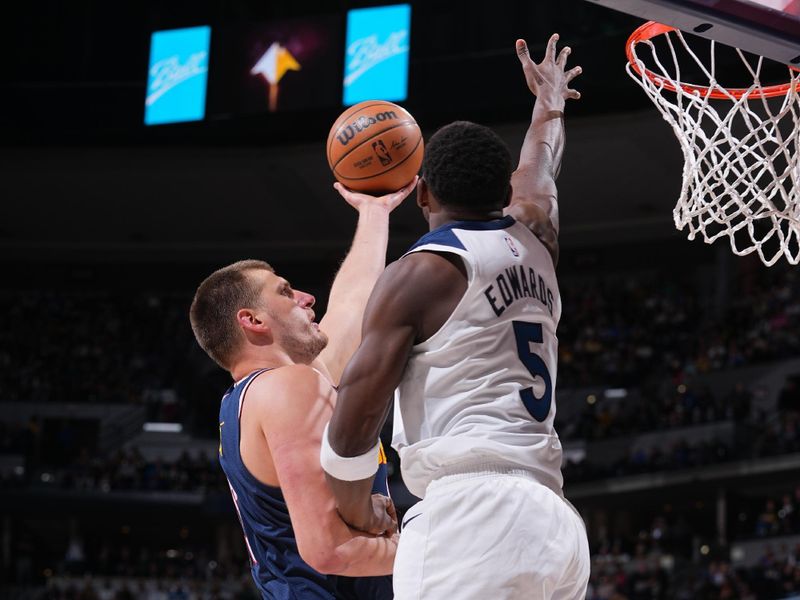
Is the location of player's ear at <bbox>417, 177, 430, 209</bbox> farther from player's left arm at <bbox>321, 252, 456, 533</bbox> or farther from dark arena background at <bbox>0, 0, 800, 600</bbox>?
dark arena background at <bbox>0, 0, 800, 600</bbox>

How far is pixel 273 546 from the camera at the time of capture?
110 inches

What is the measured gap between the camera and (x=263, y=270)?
122 inches

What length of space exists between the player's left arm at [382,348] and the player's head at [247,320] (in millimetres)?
644

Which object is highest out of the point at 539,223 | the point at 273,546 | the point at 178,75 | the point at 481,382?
the point at 539,223

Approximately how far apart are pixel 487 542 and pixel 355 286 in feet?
4.25

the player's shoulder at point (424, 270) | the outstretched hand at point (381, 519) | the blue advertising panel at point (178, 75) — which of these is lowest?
the blue advertising panel at point (178, 75)

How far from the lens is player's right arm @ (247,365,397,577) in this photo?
257cm

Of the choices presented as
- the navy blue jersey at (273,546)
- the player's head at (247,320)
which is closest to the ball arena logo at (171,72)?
the player's head at (247,320)

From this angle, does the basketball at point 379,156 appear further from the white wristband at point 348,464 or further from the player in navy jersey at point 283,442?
the white wristband at point 348,464

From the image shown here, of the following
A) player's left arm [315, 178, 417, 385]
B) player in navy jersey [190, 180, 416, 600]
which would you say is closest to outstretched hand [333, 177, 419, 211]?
player's left arm [315, 178, 417, 385]

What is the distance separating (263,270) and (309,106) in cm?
1358

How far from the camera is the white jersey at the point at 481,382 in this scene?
93.1 inches

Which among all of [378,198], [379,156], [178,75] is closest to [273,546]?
[378,198]

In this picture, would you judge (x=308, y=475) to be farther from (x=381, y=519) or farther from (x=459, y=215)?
(x=459, y=215)
